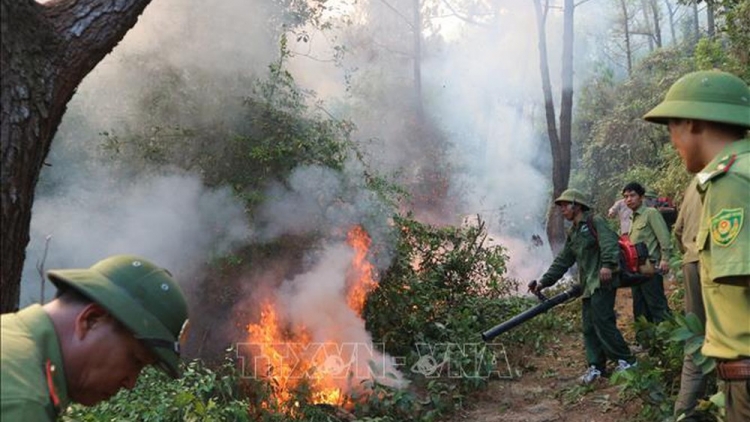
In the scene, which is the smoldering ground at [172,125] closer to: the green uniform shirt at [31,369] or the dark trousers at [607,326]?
the dark trousers at [607,326]

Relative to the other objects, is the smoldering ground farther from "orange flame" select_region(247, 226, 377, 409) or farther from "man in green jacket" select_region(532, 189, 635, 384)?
"man in green jacket" select_region(532, 189, 635, 384)

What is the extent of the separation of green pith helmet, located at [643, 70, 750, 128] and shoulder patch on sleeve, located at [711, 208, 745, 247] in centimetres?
39

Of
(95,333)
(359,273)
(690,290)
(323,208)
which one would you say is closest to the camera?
(95,333)

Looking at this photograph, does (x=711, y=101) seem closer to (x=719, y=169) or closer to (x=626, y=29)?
(x=719, y=169)

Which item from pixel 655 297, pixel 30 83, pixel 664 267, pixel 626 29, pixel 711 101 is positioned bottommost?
pixel 655 297

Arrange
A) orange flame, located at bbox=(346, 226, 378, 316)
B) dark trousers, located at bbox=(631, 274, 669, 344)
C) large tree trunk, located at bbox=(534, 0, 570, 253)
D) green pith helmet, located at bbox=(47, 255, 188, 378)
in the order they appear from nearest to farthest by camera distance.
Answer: green pith helmet, located at bbox=(47, 255, 188, 378)
dark trousers, located at bbox=(631, 274, 669, 344)
orange flame, located at bbox=(346, 226, 378, 316)
large tree trunk, located at bbox=(534, 0, 570, 253)

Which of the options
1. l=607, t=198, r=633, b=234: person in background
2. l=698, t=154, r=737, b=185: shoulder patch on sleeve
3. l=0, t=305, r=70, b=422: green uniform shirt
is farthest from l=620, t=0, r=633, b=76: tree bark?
l=0, t=305, r=70, b=422: green uniform shirt

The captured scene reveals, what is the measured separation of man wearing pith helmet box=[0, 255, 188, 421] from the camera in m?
1.55

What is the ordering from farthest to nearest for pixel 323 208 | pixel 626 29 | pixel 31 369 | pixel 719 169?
1. pixel 626 29
2. pixel 323 208
3. pixel 719 169
4. pixel 31 369

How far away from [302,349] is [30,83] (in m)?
5.51

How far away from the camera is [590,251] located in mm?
7113

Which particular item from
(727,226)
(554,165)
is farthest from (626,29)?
(727,226)

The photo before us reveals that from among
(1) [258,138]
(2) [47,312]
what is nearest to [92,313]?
(2) [47,312]

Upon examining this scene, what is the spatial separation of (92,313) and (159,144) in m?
6.54
